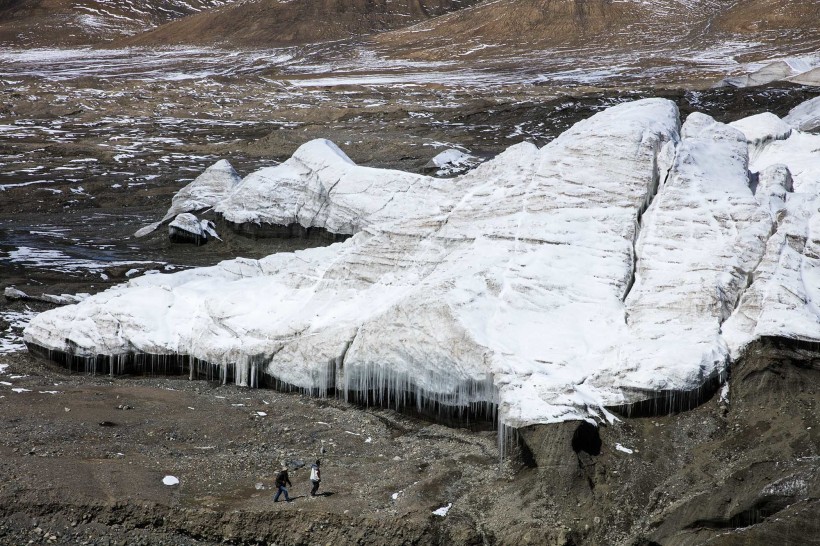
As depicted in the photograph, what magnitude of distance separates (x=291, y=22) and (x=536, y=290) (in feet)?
261

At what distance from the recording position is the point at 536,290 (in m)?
15.3

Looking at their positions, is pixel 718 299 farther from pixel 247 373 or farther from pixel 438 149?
pixel 438 149

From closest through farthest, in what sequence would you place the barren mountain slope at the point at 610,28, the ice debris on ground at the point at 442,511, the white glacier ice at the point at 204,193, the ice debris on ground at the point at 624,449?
1. the ice debris on ground at the point at 442,511
2. the ice debris on ground at the point at 624,449
3. the white glacier ice at the point at 204,193
4. the barren mountain slope at the point at 610,28

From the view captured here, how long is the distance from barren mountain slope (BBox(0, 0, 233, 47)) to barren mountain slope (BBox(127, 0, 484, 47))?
6534 millimetres

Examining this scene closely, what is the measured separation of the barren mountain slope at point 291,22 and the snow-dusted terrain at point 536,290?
70.5 m

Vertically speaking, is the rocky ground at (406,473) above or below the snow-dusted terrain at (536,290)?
below

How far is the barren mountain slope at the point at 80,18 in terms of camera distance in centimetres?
9131

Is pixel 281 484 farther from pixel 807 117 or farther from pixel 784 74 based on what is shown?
pixel 784 74

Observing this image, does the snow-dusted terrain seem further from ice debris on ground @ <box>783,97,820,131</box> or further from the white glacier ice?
the white glacier ice

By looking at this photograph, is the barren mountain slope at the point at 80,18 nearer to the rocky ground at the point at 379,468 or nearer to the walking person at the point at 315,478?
the rocky ground at the point at 379,468

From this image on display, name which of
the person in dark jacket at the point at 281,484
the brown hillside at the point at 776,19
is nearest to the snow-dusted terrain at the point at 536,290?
the person in dark jacket at the point at 281,484

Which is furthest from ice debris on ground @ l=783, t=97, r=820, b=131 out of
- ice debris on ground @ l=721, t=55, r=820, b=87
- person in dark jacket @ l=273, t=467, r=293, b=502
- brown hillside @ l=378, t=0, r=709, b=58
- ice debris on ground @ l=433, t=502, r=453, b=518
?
brown hillside @ l=378, t=0, r=709, b=58

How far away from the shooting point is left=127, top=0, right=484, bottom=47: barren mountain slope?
87.2 m

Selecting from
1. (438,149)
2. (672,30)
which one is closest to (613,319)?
(438,149)
